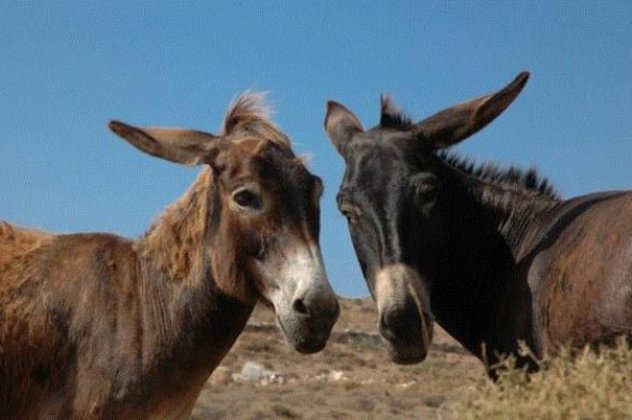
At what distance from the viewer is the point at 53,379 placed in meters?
4.93

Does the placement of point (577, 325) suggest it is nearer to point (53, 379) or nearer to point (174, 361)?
point (174, 361)

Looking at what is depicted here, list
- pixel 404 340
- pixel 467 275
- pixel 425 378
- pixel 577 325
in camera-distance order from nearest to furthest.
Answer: pixel 577 325 → pixel 404 340 → pixel 467 275 → pixel 425 378

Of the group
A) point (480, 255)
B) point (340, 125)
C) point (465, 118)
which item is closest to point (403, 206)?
point (480, 255)

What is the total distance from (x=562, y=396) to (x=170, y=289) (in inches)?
123

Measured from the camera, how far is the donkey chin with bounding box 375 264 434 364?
4.24 meters

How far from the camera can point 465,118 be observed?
499 centimetres

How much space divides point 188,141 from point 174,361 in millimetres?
1278

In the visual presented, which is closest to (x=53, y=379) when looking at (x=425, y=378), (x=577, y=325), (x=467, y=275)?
(x=467, y=275)

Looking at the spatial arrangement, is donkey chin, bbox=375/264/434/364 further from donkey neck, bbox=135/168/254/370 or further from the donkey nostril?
donkey neck, bbox=135/168/254/370

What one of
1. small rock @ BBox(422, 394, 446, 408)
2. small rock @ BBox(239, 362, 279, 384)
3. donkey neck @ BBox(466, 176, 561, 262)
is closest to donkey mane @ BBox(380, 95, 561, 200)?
donkey neck @ BBox(466, 176, 561, 262)

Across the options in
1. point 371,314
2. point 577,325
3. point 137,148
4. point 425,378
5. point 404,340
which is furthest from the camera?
point 371,314

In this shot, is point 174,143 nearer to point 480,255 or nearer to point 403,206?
point 403,206

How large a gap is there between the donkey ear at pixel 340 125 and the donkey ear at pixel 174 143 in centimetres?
74

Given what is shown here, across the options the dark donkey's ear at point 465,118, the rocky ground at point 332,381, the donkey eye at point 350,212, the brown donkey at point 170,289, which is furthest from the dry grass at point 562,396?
the dark donkey's ear at point 465,118
